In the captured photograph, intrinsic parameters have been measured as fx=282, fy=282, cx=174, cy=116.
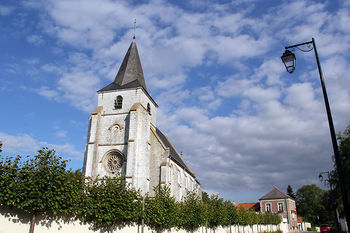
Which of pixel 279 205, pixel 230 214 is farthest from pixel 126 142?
pixel 279 205

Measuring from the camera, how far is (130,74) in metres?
30.8

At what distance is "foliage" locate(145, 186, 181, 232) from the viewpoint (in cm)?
1636

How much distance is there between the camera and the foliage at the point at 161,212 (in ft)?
53.7

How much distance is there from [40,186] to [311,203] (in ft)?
338

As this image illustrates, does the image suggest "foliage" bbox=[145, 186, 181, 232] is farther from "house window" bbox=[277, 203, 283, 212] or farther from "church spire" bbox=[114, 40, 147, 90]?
"house window" bbox=[277, 203, 283, 212]

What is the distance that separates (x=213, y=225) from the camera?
27562mm

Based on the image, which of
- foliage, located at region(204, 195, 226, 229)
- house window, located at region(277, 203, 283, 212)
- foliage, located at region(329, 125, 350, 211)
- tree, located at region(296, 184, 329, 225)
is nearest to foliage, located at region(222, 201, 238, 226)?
foliage, located at region(204, 195, 226, 229)

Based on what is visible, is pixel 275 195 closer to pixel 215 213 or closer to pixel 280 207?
pixel 280 207

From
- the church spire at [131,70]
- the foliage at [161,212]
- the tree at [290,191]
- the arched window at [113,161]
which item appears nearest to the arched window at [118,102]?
the church spire at [131,70]

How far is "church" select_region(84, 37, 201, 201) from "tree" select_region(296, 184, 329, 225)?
3062 inches

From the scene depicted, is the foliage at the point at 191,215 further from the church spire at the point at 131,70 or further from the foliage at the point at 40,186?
the church spire at the point at 131,70

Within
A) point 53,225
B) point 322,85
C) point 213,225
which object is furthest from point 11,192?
point 213,225

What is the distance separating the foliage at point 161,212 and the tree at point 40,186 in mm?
5713

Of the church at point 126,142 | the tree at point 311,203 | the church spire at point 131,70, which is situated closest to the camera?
the church at point 126,142
